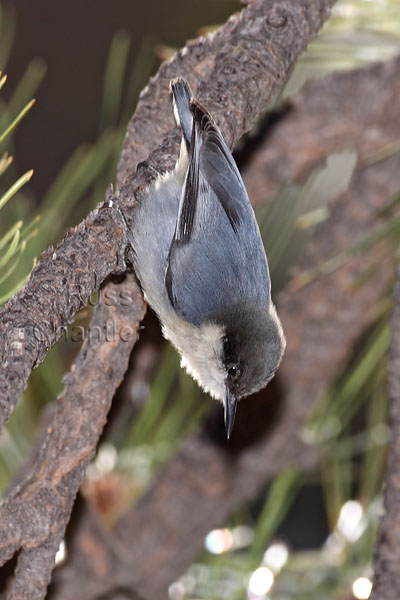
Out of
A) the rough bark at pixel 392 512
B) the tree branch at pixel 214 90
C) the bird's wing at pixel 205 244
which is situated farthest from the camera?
the bird's wing at pixel 205 244

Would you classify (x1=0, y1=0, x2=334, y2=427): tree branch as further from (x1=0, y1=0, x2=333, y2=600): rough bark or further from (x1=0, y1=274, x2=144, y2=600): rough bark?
(x1=0, y1=274, x2=144, y2=600): rough bark

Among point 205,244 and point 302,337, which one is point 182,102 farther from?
point 302,337

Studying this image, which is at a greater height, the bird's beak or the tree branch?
the tree branch

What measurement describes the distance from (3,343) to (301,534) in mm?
1916

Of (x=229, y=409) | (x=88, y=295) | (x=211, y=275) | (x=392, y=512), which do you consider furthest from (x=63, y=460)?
(x=211, y=275)

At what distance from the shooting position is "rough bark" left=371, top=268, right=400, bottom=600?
1089 mm

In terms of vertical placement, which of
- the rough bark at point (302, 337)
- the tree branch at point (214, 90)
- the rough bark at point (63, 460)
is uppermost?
the tree branch at point (214, 90)

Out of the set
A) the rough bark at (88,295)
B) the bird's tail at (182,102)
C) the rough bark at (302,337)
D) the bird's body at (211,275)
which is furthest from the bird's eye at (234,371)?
the bird's tail at (182,102)

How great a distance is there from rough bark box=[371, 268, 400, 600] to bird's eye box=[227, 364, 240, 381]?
1.49 feet

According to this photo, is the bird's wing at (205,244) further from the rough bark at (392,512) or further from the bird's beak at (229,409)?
the rough bark at (392,512)

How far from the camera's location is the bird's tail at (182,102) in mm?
1326

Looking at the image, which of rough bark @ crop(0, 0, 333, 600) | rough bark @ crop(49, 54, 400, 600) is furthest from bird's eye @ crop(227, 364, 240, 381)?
rough bark @ crop(0, 0, 333, 600)

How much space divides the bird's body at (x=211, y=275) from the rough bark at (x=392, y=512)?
0.37 meters

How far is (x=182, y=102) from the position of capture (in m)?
1.36
